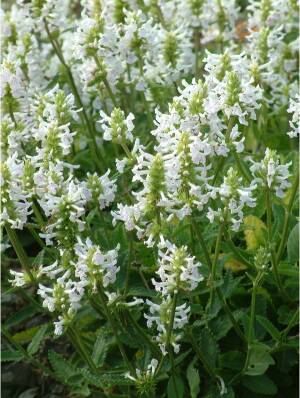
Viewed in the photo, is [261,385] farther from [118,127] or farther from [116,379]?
[118,127]

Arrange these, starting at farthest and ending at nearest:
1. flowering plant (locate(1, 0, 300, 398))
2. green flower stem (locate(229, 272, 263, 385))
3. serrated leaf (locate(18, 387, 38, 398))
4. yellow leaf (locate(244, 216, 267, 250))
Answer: serrated leaf (locate(18, 387, 38, 398))
yellow leaf (locate(244, 216, 267, 250))
green flower stem (locate(229, 272, 263, 385))
flowering plant (locate(1, 0, 300, 398))

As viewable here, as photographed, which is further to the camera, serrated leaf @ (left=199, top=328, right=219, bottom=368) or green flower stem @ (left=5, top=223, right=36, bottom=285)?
serrated leaf @ (left=199, top=328, right=219, bottom=368)

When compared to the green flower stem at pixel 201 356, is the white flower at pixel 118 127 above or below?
above

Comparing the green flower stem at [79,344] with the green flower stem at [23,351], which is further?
the green flower stem at [23,351]

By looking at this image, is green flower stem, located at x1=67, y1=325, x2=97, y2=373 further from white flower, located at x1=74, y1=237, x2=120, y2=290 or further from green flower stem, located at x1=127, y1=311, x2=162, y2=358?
white flower, located at x1=74, y1=237, x2=120, y2=290

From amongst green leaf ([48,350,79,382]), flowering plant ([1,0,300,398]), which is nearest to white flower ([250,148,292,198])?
flowering plant ([1,0,300,398])

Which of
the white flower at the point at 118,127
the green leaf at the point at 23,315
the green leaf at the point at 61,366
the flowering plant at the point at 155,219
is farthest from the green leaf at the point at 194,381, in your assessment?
the white flower at the point at 118,127

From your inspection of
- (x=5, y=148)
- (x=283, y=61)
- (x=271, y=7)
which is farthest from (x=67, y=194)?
(x=283, y=61)

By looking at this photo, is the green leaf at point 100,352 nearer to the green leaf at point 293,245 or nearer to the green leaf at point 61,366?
the green leaf at point 61,366
